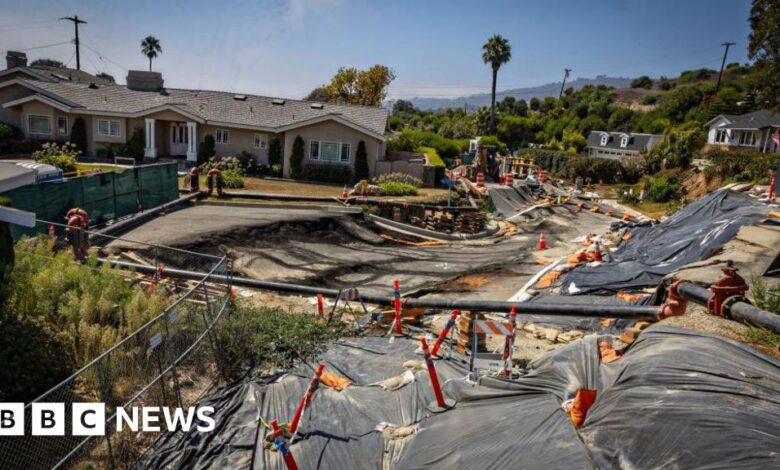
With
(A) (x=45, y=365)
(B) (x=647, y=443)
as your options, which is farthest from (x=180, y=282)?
(B) (x=647, y=443)

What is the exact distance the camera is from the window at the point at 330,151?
36.3 m

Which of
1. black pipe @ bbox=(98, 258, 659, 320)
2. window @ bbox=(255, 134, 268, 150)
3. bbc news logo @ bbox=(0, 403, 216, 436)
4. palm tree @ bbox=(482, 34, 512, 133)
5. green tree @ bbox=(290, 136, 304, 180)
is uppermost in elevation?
palm tree @ bbox=(482, 34, 512, 133)

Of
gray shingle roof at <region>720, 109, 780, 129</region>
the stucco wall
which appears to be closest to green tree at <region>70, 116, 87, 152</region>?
the stucco wall

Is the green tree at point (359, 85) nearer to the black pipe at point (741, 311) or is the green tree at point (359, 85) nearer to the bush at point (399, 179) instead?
the bush at point (399, 179)

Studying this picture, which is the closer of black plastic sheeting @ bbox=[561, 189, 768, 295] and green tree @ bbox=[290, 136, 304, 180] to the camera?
black plastic sheeting @ bbox=[561, 189, 768, 295]

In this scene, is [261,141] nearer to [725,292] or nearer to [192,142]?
[192,142]

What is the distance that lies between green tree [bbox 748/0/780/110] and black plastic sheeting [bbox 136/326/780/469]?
31328 mm

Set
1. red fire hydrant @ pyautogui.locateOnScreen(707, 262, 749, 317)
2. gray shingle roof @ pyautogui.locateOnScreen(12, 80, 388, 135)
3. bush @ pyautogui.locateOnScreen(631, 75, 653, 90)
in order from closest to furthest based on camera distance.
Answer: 1. red fire hydrant @ pyautogui.locateOnScreen(707, 262, 749, 317)
2. gray shingle roof @ pyautogui.locateOnScreen(12, 80, 388, 135)
3. bush @ pyautogui.locateOnScreen(631, 75, 653, 90)

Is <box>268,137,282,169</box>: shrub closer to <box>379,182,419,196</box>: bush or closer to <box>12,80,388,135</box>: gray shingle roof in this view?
<box>12,80,388,135</box>: gray shingle roof

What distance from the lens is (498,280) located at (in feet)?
61.4

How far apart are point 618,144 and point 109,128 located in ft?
182

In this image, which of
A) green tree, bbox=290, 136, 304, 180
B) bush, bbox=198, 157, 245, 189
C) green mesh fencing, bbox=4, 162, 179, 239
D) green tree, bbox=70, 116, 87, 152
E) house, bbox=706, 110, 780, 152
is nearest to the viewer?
green mesh fencing, bbox=4, 162, 179, 239

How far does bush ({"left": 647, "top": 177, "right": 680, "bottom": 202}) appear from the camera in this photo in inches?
1613

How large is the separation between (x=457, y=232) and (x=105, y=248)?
18.0 m
